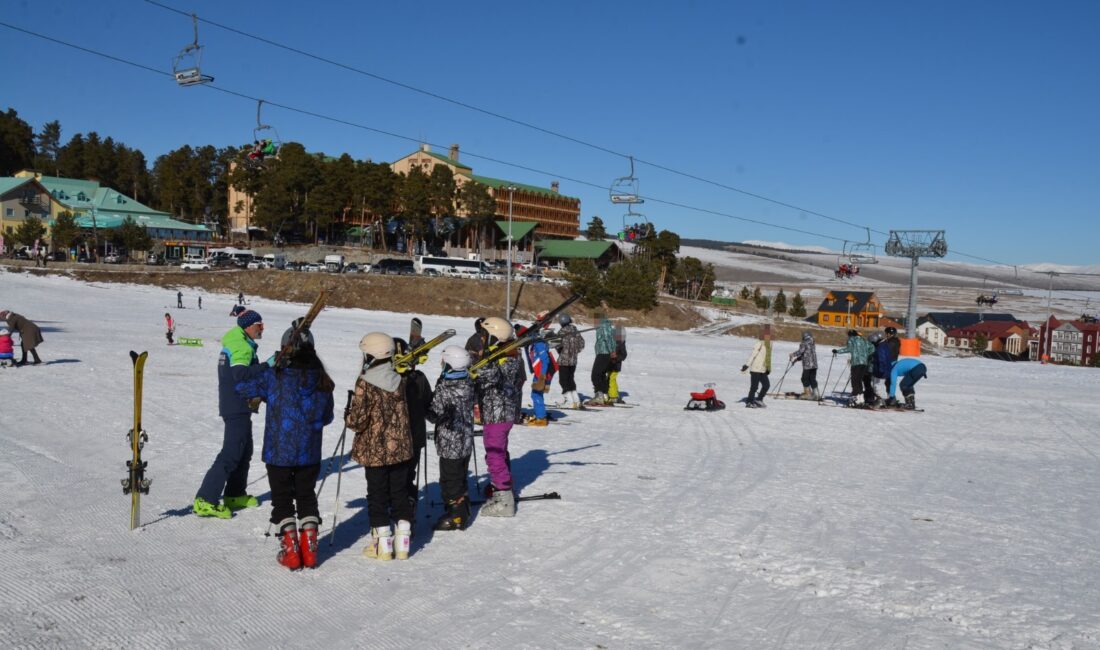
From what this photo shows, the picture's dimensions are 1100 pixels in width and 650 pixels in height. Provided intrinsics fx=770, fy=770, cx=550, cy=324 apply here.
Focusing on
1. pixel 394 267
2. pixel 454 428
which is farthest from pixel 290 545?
pixel 394 267

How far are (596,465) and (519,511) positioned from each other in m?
2.67

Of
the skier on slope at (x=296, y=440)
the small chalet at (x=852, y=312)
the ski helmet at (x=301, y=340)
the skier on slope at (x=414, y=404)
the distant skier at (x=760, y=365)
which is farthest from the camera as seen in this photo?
the small chalet at (x=852, y=312)

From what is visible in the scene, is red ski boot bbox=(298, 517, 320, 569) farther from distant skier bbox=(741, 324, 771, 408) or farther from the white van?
the white van

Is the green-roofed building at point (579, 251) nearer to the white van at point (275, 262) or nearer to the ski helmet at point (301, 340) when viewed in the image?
the white van at point (275, 262)

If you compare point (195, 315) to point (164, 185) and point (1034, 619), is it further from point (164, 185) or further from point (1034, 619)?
point (164, 185)

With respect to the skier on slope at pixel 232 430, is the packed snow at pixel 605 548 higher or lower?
lower

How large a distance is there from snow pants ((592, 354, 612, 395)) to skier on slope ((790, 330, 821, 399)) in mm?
4978

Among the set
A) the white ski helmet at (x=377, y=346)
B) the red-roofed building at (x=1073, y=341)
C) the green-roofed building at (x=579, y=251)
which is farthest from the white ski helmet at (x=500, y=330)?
the red-roofed building at (x=1073, y=341)

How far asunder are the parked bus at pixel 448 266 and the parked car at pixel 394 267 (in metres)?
0.80

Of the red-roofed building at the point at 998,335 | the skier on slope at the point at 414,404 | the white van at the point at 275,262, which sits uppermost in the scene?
the white van at the point at 275,262

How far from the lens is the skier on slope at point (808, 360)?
61.5 ft

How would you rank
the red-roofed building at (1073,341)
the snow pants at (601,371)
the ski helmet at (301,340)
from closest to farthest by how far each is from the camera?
1. the ski helmet at (301,340)
2. the snow pants at (601,371)
3. the red-roofed building at (1073,341)

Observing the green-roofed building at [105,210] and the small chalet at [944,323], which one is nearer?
the green-roofed building at [105,210]

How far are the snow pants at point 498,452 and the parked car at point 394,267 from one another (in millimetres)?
Result: 58998
